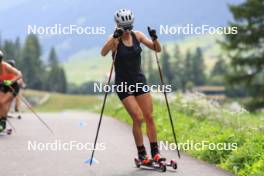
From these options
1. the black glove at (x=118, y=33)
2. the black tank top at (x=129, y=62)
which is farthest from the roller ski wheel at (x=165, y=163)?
the black glove at (x=118, y=33)

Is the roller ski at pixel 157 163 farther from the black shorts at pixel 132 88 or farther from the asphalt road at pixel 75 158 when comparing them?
the black shorts at pixel 132 88

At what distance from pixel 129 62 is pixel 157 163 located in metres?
1.57

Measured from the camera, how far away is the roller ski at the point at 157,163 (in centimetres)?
926

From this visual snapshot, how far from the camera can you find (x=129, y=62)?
31.7ft

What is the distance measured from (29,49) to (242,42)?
11402cm

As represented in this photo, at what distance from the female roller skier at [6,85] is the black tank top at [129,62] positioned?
635 centimetres

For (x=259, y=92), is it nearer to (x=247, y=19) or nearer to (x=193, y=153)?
(x=247, y=19)

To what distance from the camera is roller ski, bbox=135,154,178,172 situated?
9258 mm

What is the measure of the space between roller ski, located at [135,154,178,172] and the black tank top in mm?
1214

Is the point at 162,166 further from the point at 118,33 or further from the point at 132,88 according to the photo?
the point at 118,33

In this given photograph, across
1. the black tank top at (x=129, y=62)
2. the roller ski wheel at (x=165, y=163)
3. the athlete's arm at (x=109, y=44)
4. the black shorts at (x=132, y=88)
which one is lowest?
the roller ski wheel at (x=165, y=163)

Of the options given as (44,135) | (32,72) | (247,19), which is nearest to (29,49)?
(32,72)

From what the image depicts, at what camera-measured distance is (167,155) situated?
11641 millimetres

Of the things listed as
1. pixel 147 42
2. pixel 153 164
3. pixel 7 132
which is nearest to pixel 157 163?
pixel 153 164
